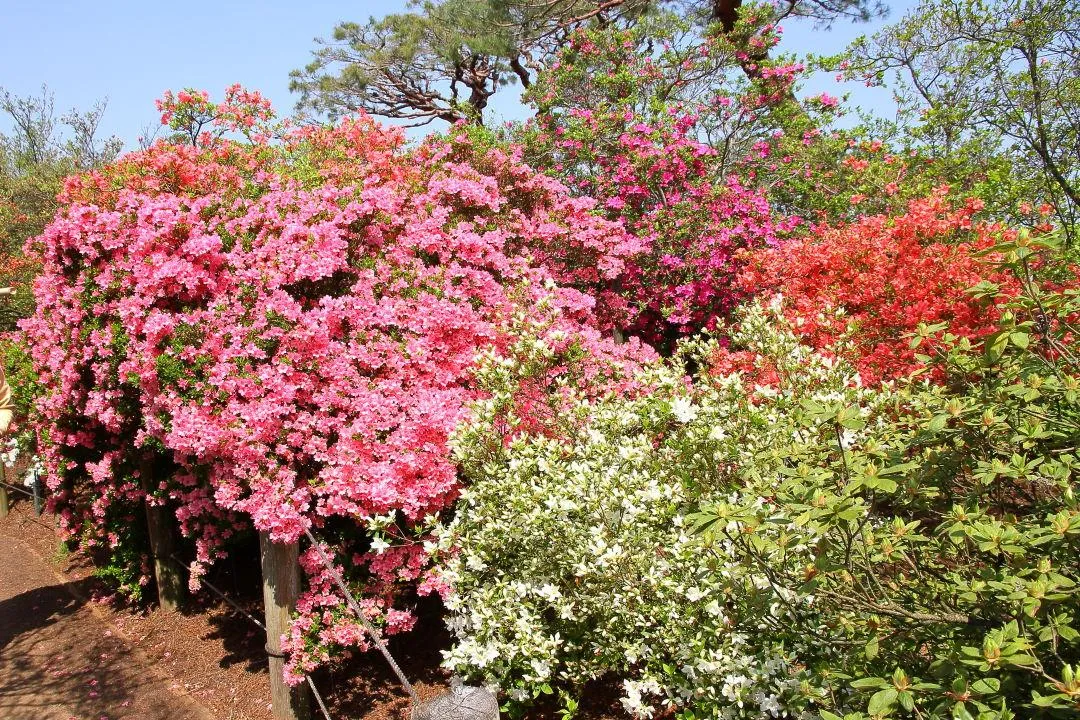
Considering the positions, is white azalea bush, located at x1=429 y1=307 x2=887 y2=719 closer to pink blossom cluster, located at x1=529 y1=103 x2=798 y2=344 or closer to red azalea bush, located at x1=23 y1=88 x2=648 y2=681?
red azalea bush, located at x1=23 y1=88 x2=648 y2=681

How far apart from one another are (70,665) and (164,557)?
137 centimetres

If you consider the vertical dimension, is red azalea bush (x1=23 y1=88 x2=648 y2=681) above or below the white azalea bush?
above

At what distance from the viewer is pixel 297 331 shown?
506cm

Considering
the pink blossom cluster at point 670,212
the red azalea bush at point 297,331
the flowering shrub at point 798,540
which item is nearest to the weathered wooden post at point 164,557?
the red azalea bush at point 297,331

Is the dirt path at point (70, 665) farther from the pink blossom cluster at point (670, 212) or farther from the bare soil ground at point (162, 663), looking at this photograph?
the pink blossom cluster at point (670, 212)

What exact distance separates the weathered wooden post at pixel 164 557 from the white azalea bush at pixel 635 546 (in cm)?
566

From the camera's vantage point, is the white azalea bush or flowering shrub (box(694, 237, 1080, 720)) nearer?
flowering shrub (box(694, 237, 1080, 720))

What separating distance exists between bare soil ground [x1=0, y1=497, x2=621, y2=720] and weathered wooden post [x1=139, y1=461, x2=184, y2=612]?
7.6 inches

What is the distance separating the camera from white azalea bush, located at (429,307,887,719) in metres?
3.10

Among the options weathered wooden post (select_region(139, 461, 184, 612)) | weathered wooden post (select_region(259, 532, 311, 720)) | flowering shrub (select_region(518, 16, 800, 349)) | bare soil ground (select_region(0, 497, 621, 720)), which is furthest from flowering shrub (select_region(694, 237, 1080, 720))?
weathered wooden post (select_region(139, 461, 184, 612))

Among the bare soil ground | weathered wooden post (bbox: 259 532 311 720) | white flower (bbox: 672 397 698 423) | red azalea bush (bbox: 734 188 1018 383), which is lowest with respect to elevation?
the bare soil ground

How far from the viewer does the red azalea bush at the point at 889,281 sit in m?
5.55

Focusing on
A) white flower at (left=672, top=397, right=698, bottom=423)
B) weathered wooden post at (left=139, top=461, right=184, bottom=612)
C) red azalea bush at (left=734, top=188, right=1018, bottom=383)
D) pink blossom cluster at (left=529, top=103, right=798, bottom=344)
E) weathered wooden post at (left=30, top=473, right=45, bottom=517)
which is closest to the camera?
white flower at (left=672, top=397, right=698, bottom=423)

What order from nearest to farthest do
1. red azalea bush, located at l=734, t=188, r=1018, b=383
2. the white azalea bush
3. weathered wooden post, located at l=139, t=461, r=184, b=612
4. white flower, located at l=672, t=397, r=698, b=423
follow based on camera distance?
the white azalea bush → white flower, located at l=672, t=397, r=698, b=423 → red azalea bush, located at l=734, t=188, r=1018, b=383 → weathered wooden post, located at l=139, t=461, r=184, b=612
